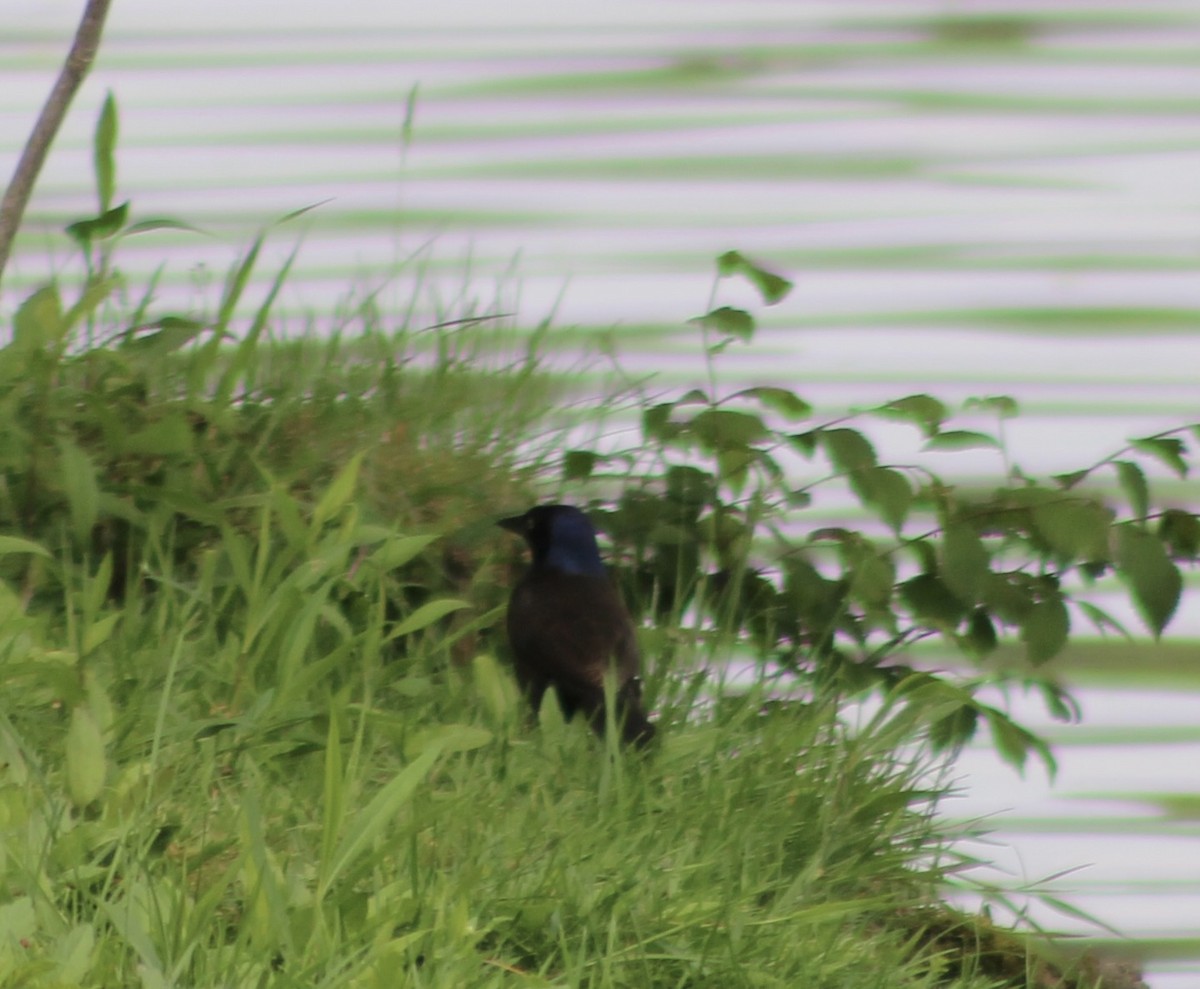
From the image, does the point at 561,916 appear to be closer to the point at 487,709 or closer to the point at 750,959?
the point at 750,959

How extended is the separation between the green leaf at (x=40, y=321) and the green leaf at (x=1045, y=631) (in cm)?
175

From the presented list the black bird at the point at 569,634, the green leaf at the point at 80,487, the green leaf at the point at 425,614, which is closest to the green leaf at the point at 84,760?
the green leaf at the point at 425,614

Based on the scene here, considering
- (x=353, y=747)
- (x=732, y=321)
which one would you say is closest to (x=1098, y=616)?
(x=732, y=321)

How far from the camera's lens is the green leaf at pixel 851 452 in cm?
309

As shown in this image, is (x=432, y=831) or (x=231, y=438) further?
(x=231, y=438)

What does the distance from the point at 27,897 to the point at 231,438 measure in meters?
1.34

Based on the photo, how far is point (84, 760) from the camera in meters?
2.00

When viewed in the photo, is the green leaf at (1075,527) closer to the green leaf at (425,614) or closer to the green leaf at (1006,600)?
the green leaf at (1006,600)

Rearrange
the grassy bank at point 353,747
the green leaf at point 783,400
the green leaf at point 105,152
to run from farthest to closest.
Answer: the green leaf at point 783,400
the green leaf at point 105,152
the grassy bank at point 353,747

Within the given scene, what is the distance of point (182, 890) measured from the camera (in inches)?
70.0

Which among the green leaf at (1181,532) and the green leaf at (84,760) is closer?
the green leaf at (84,760)

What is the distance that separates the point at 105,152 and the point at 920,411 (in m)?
1.47

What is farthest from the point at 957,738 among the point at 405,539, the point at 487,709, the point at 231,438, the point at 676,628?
the point at 231,438

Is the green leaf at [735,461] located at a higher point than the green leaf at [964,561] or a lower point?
higher
